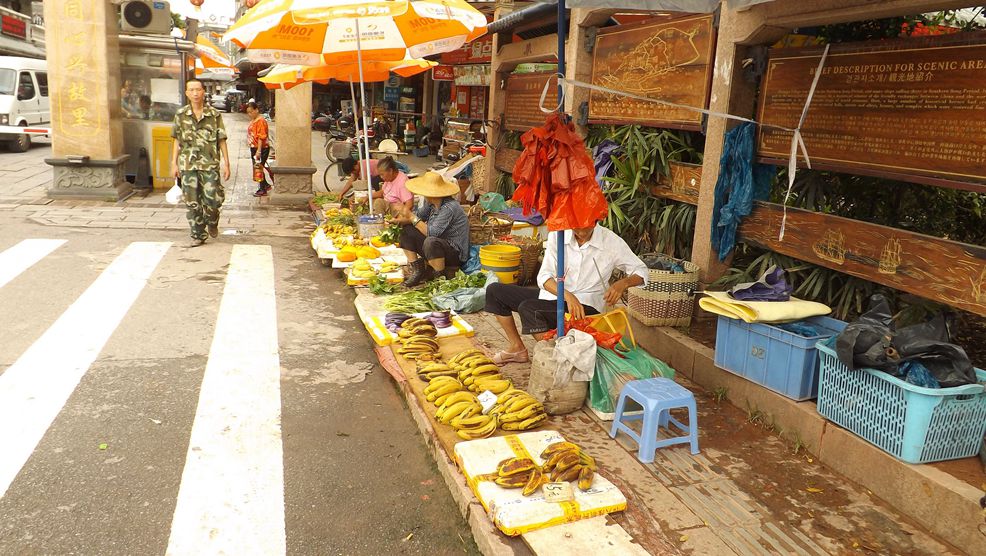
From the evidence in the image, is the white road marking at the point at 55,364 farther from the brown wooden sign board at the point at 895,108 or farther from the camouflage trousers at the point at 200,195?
the brown wooden sign board at the point at 895,108

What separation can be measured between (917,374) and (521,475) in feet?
7.24

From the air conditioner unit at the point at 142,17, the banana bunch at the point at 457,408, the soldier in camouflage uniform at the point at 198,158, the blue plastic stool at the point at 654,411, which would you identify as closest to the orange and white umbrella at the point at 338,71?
the soldier in camouflage uniform at the point at 198,158

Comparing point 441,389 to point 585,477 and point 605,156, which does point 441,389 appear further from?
point 605,156

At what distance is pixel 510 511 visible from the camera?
11.7 ft

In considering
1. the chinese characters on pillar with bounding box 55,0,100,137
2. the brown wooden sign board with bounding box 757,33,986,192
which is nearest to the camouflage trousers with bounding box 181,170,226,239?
the chinese characters on pillar with bounding box 55,0,100,137

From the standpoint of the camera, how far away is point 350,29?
9352mm

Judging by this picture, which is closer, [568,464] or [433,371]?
[568,464]

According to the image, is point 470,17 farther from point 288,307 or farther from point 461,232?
point 288,307

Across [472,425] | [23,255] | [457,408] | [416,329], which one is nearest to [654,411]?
[472,425]

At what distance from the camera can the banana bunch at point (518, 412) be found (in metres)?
4.60

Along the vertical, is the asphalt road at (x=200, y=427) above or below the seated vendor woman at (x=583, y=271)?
below

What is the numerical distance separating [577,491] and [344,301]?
490cm

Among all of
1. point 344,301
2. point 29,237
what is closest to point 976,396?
point 344,301

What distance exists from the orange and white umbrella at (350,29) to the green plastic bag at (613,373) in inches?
166
